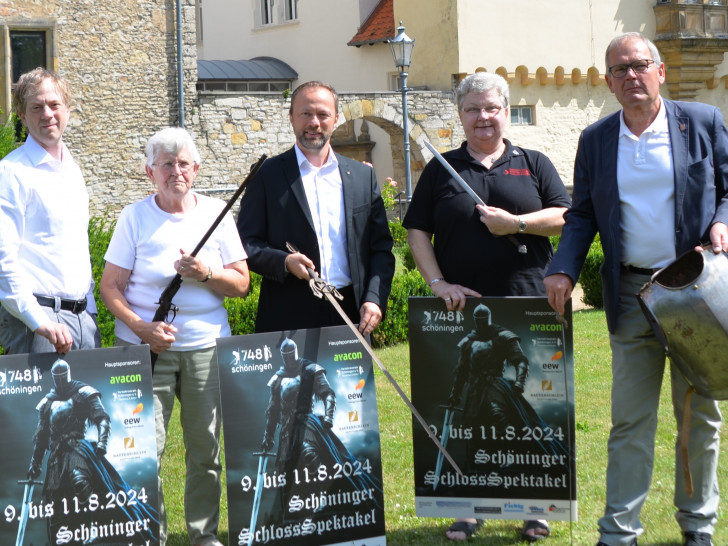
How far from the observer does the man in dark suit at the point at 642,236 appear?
4.13m

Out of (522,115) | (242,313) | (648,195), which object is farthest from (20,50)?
(648,195)

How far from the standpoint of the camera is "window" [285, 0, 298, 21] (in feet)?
92.5

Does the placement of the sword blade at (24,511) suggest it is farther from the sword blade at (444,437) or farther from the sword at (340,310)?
the sword blade at (444,437)

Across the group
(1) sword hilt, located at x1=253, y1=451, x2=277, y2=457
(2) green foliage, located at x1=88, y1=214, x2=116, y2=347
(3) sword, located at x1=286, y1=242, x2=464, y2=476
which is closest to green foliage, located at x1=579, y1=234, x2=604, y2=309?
(2) green foliage, located at x1=88, y1=214, x2=116, y2=347

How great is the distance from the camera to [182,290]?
4.24 meters

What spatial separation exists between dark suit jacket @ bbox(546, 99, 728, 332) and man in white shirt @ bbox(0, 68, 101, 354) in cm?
200

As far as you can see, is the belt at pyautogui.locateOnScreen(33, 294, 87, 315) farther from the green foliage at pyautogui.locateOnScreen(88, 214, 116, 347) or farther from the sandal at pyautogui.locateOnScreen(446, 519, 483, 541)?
the green foliage at pyautogui.locateOnScreen(88, 214, 116, 347)

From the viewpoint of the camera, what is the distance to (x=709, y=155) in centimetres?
416

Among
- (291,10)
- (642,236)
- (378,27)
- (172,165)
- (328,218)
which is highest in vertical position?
(291,10)

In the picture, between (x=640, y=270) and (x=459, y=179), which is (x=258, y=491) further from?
(x=640, y=270)

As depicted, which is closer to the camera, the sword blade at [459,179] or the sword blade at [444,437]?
the sword blade at [459,179]

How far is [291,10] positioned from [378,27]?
4.53 metres

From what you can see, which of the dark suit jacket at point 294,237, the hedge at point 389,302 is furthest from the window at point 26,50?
the dark suit jacket at point 294,237

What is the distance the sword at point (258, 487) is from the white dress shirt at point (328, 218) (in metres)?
0.84
